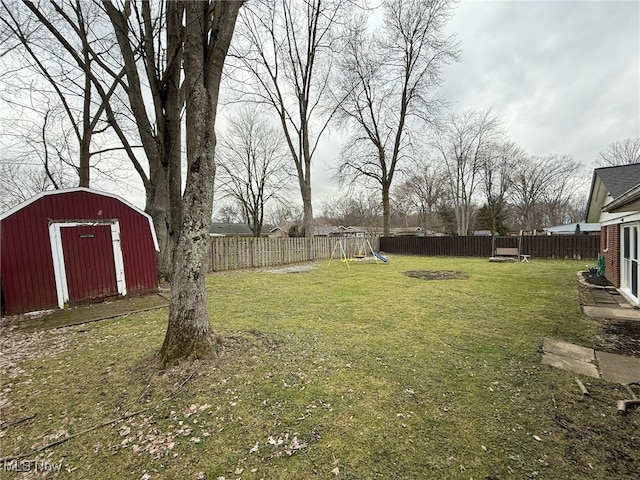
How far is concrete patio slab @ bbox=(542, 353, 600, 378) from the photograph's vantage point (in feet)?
9.91

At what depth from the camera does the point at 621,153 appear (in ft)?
81.6

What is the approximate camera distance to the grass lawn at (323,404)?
1.86 metres

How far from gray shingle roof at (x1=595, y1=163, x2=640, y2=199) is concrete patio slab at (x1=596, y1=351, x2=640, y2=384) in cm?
515

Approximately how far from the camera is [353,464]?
1.85 m

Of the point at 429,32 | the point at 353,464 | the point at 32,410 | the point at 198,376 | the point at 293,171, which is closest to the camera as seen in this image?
the point at 353,464

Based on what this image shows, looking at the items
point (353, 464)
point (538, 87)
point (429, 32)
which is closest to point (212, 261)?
point (353, 464)

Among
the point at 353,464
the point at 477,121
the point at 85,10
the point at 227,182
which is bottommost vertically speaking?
the point at 353,464

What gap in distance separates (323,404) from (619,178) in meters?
9.64

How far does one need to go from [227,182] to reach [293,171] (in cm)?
615

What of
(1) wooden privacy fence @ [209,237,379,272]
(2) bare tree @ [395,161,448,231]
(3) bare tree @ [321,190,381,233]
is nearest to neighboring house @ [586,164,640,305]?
(1) wooden privacy fence @ [209,237,379,272]

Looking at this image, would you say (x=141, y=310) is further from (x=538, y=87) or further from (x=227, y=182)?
(x=227, y=182)

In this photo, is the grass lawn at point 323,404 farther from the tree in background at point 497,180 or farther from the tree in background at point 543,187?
the tree in background at point 543,187

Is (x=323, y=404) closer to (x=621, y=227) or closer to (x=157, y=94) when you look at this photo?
(x=157, y=94)

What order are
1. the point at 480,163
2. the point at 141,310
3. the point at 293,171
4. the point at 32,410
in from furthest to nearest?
the point at 480,163
the point at 293,171
the point at 141,310
the point at 32,410
